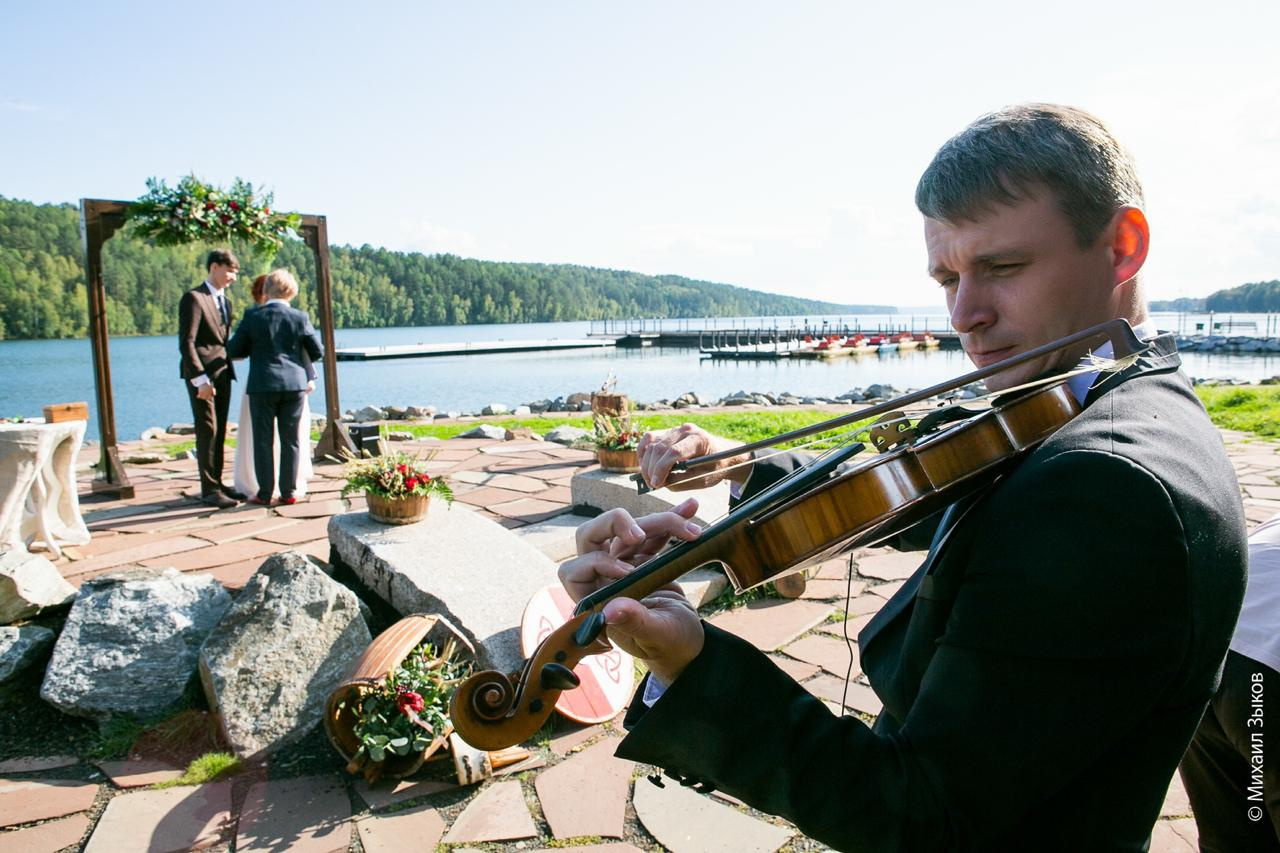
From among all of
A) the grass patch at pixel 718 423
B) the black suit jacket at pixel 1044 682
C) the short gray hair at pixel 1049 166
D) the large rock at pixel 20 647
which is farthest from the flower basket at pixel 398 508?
the grass patch at pixel 718 423

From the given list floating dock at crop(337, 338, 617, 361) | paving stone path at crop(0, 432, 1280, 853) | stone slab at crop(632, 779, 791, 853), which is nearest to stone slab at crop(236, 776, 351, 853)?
paving stone path at crop(0, 432, 1280, 853)

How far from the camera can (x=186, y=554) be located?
5.17 m

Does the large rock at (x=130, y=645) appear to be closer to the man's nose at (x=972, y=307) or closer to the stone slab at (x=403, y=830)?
the stone slab at (x=403, y=830)

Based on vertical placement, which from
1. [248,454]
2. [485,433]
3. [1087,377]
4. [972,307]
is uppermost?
[972,307]

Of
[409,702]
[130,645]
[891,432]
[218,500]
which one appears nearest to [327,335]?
[218,500]

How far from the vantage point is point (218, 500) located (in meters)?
6.55

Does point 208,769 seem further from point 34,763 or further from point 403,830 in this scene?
point 403,830

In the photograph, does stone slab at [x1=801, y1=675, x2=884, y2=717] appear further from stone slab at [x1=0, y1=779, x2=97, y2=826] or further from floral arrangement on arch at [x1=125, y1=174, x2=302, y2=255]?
floral arrangement on arch at [x1=125, y1=174, x2=302, y2=255]

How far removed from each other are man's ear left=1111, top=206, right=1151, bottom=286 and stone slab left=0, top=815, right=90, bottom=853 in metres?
3.22

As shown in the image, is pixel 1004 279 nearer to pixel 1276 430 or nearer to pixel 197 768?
pixel 197 768

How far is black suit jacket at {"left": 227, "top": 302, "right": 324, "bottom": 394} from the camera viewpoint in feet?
21.1

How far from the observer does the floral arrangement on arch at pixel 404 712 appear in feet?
9.57

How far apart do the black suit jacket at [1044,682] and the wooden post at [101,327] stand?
7.44 metres

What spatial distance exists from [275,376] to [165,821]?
427 cm
